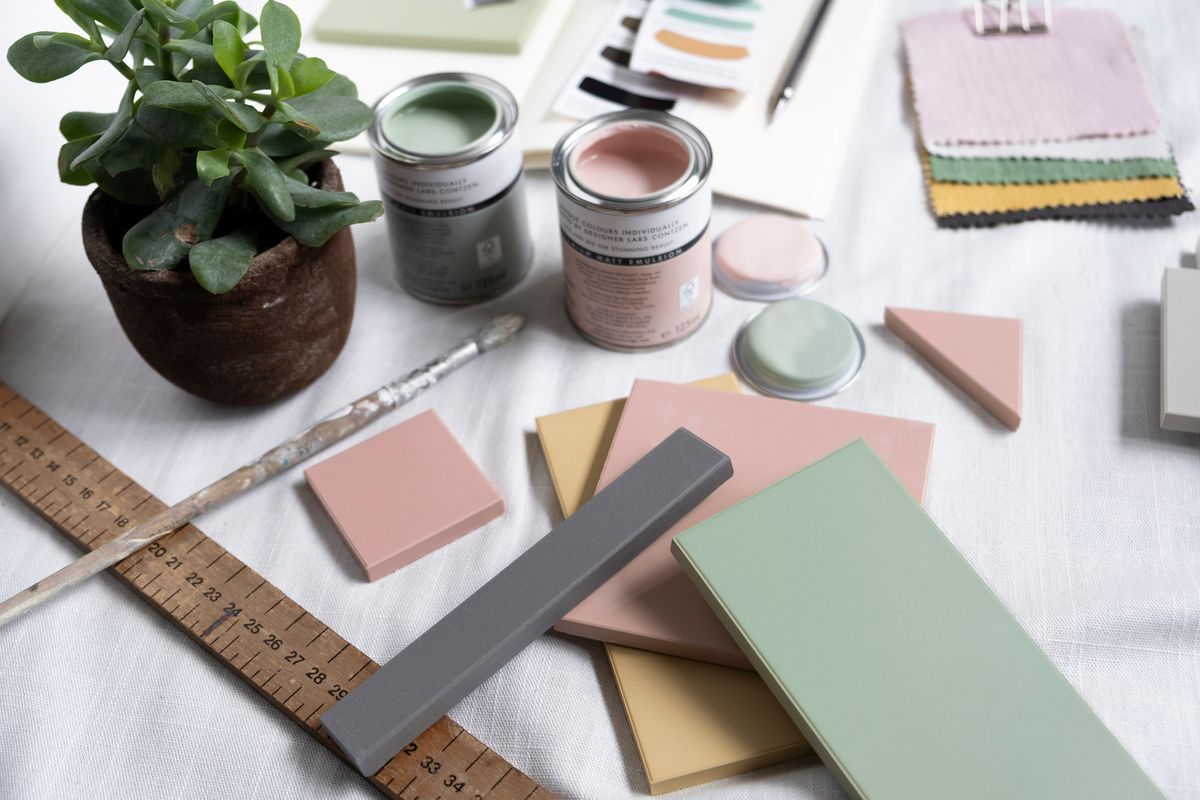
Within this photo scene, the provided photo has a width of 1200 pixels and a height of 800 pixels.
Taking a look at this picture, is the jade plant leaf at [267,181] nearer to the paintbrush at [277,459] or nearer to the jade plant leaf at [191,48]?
the jade plant leaf at [191,48]

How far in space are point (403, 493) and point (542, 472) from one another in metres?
0.10

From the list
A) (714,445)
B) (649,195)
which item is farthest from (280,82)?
(714,445)

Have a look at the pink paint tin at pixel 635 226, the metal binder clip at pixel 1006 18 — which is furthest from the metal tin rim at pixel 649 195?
the metal binder clip at pixel 1006 18

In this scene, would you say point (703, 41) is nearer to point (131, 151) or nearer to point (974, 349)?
point (974, 349)

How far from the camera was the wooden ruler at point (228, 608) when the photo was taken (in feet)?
2.13

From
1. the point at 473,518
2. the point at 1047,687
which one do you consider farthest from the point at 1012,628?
the point at 473,518

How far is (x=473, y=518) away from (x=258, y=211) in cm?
27

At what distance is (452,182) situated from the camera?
82cm

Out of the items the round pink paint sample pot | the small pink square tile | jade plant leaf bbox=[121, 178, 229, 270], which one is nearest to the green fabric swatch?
the round pink paint sample pot

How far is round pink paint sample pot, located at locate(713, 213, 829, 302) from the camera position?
90 centimetres

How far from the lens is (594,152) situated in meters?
0.84

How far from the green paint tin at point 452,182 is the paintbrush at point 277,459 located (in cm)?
5

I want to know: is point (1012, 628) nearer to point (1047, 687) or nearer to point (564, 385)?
point (1047, 687)

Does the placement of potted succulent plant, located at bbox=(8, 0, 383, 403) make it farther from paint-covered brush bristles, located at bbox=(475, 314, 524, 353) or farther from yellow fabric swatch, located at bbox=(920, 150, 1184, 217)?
yellow fabric swatch, located at bbox=(920, 150, 1184, 217)
